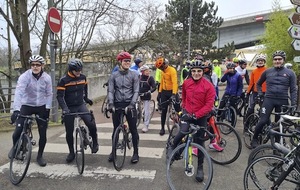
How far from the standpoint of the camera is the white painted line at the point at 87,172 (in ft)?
15.6

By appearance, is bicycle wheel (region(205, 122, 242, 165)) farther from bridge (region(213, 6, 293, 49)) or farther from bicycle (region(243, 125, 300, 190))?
bridge (region(213, 6, 293, 49))

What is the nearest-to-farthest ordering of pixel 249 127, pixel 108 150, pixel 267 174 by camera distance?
1. pixel 267 174
2. pixel 108 150
3. pixel 249 127

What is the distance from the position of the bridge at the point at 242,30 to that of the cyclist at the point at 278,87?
1285 inches

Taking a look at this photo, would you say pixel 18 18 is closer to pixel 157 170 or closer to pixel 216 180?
pixel 157 170

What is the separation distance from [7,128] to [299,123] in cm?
712

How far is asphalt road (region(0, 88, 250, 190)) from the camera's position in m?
4.42

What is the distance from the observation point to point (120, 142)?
509 cm

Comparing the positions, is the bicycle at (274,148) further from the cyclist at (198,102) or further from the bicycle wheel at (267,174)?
the cyclist at (198,102)

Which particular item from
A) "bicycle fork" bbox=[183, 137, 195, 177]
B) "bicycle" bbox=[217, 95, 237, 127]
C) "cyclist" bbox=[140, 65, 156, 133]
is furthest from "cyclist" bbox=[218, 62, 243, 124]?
"bicycle fork" bbox=[183, 137, 195, 177]

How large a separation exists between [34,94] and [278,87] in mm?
4438

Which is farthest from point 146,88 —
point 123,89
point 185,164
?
point 185,164

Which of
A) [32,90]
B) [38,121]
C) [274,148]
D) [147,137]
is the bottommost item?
[147,137]

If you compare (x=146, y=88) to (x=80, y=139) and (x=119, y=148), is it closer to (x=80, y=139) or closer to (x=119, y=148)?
(x=119, y=148)

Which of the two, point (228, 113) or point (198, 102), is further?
point (228, 113)
